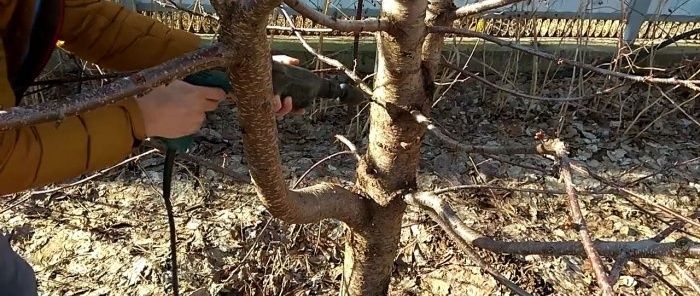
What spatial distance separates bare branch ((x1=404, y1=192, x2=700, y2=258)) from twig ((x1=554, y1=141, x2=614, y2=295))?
0.12 m

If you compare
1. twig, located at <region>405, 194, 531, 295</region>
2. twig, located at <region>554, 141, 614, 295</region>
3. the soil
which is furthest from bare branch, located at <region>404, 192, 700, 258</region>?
the soil

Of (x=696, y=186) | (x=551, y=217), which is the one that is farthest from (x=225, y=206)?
(x=696, y=186)

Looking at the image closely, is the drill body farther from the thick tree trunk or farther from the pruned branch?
the pruned branch

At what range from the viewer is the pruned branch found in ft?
1.93

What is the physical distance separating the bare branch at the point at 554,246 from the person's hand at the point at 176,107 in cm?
43

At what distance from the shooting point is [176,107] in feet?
3.13

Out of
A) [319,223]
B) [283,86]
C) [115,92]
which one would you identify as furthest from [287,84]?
[319,223]

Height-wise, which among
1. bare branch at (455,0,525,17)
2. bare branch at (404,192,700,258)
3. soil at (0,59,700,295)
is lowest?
soil at (0,59,700,295)

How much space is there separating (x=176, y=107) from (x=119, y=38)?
0.88ft

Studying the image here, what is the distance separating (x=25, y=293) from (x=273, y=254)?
0.84 meters

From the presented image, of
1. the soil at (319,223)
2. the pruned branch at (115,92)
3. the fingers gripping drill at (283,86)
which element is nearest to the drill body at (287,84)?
the fingers gripping drill at (283,86)

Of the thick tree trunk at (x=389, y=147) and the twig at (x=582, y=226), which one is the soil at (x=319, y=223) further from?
the twig at (x=582, y=226)

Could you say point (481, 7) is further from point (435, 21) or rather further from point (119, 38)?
point (119, 38)

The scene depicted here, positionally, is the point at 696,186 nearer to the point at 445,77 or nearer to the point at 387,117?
the point at 445,77
